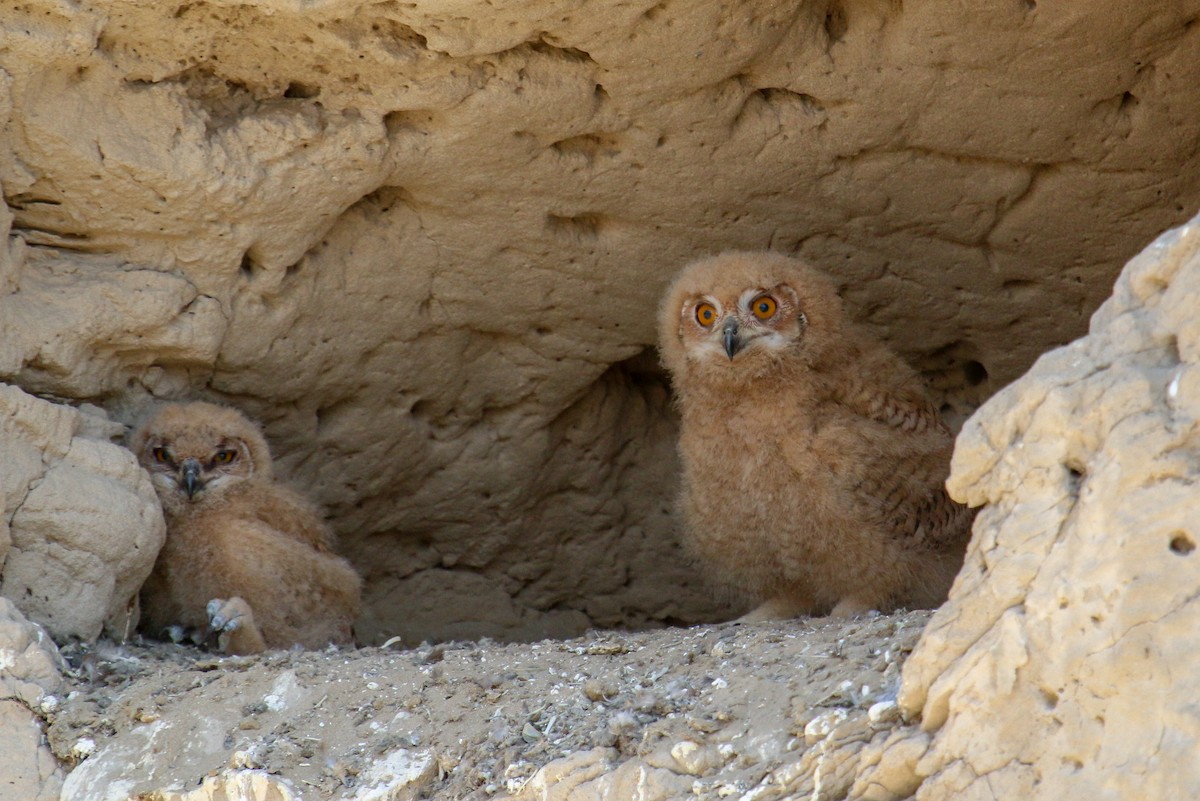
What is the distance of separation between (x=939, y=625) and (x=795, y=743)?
49 centimetres

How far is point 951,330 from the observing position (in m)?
6.49

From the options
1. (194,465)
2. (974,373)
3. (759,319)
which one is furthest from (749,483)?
(194,465)

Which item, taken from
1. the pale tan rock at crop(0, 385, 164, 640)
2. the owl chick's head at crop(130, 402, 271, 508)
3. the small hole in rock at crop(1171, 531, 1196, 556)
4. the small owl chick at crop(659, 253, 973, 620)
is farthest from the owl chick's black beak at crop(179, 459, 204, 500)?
the small hole in rock at crop(1171, 531, 1196, 556)

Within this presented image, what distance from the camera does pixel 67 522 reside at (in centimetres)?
501

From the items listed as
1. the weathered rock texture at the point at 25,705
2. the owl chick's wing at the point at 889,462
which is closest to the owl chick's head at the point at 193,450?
the weathered rock texture at the point at 25,705

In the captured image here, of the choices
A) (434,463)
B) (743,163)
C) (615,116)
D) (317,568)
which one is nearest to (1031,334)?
(743,163)

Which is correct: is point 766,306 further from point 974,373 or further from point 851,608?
point 974,373

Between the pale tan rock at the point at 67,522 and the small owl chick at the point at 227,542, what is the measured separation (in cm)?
37

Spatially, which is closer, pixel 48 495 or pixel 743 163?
pixel 48 495

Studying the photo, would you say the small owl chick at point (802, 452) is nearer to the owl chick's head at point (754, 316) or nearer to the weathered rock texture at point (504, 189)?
the owl chick's head at point (754, 316)

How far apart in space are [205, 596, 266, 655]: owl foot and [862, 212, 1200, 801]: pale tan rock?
2.86m

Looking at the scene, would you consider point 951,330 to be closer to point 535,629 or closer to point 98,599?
point 535,629

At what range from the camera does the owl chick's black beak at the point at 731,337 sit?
212 inches

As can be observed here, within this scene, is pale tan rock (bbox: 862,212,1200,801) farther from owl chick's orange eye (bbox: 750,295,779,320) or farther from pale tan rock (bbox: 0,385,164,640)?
pale tan rock (bbox: 0,385,164,640)
